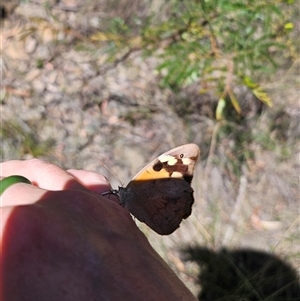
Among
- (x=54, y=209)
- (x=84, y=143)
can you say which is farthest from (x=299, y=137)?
(x=54, y=209)

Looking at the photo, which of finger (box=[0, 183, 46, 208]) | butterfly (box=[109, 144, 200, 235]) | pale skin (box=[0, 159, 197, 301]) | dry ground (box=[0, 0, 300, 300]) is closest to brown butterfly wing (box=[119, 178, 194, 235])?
butterfly (box=[109, 144, 200, 235])

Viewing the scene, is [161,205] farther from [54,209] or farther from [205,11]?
[205,11]

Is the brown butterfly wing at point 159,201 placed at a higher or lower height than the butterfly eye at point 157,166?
lower

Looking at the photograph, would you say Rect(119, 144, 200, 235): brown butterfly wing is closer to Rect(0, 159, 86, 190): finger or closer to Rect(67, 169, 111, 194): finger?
Rect(67, 169, 111, 194): finger

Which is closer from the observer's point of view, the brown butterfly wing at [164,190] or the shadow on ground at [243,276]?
the brown butterfly wing at [164,190]

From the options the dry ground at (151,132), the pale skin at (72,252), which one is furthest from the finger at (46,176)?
the dry ground at (151,132)

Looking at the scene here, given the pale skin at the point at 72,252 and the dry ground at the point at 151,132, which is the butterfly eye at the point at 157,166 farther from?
the dry ground at the point at 151,132
